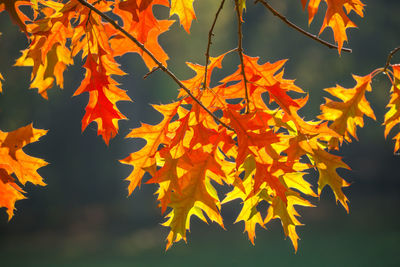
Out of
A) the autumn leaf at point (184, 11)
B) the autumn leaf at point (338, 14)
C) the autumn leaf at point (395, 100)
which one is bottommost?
the autumn leaf at point (395, 100)

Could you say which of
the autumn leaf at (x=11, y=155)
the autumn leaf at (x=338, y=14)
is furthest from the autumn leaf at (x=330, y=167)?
the autumn leaf at (x=11, y=155)

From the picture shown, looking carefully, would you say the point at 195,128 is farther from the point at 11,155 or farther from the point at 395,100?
the point at 395,100

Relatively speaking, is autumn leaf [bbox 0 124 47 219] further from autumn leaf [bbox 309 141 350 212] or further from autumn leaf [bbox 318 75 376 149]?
autumn leaf [bbox 318 75 376 149]

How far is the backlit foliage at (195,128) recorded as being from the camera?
1.02m

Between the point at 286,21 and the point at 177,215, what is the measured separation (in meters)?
0.66

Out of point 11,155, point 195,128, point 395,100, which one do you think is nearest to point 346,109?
point 395,100

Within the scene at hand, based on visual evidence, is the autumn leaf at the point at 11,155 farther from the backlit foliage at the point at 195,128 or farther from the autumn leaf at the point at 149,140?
the autumn leaf at the point at 149,140

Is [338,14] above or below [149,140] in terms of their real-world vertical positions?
above

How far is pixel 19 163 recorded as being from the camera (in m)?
1.23

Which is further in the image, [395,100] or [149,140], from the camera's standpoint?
[395,100]

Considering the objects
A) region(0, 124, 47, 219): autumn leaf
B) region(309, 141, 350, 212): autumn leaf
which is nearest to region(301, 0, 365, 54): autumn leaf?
region(309, 141, 350, 212): autumn leaf

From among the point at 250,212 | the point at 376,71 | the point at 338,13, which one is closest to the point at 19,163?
the point at 250,212

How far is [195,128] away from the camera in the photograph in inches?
40.1

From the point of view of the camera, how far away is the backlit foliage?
1023mm
